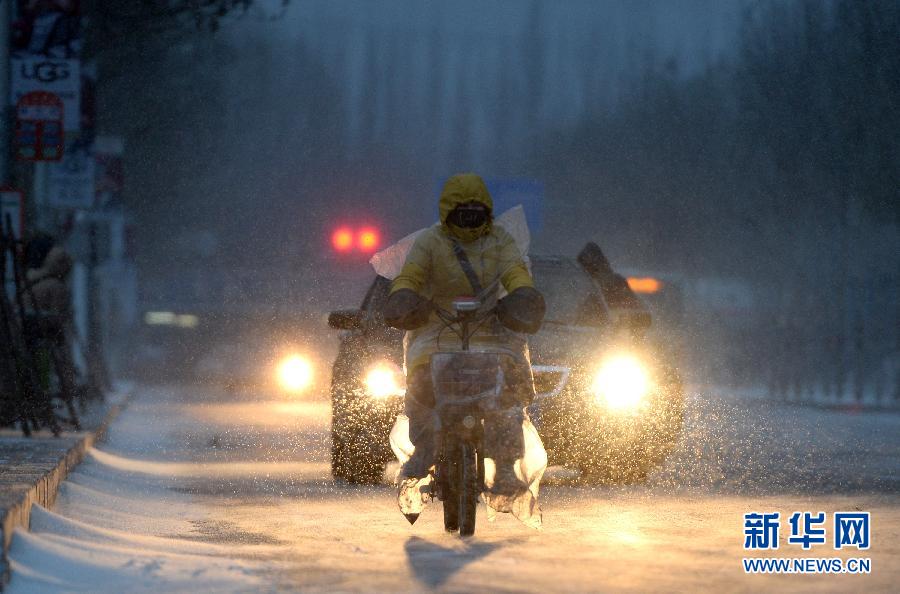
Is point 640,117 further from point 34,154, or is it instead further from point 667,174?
point 34,154

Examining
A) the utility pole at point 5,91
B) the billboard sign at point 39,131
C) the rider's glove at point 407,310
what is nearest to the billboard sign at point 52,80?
the utility pole at point 5,91

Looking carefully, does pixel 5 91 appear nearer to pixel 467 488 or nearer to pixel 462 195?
pixel 462 195

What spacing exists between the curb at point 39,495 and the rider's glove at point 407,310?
182cm

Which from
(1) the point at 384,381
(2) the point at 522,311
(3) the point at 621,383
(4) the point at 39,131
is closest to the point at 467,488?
(2) the point at 522,311

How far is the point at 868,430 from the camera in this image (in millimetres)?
19859

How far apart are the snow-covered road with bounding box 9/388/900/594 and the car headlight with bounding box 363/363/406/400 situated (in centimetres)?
63

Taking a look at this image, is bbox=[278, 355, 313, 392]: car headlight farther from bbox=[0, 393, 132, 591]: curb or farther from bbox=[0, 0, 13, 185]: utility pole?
bbox=[0, 393, 132, 591]: curb

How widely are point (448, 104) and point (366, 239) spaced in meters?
57.4

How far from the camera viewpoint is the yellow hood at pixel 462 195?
888cm

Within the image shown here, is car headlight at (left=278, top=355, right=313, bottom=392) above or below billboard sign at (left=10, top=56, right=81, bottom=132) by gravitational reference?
below

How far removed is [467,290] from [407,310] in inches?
19.8

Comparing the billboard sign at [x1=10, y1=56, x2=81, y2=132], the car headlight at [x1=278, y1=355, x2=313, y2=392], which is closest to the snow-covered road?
the billboard sign at [x1=10, y1=56, x2=81, y2=132]

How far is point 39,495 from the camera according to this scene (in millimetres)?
9570

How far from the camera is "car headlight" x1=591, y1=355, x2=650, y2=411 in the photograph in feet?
40.5
